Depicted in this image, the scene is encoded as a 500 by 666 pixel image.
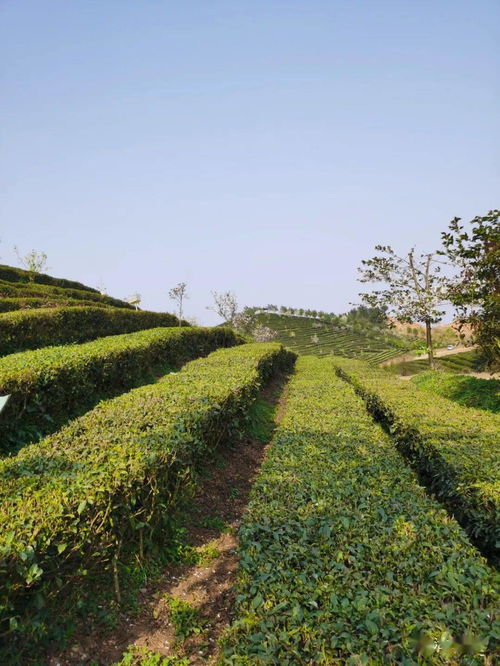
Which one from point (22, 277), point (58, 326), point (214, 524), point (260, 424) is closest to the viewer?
point (214, 524)

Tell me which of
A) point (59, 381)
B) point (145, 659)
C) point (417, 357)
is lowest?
point (145, 659)

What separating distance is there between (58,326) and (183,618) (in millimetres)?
13655

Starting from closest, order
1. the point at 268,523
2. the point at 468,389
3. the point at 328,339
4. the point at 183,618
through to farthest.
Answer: the point at 183,618 → the point at 268,523 → the point at 468,389 → the point at 328,339

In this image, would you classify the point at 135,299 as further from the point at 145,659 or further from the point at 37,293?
the point at 145,659

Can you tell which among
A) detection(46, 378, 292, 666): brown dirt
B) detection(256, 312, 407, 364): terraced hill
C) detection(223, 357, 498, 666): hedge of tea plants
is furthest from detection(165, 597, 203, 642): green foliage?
detection(256, 312, 407, 364): terraced hill

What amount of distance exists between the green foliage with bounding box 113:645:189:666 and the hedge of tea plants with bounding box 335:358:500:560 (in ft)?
12.3

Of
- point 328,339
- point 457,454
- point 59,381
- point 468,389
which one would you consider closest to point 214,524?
point 457,454

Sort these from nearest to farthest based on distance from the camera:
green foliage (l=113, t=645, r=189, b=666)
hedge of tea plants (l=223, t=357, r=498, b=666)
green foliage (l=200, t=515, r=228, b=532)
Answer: hedge of tea plants (l=223, t=357, r=498, b=666) → green foliage (l=113, t=645, r=189, b=666) → green foliage (l=200, t=515, r=228, b=532)

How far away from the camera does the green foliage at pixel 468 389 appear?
589 inches

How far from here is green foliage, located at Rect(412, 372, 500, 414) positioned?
14961mm

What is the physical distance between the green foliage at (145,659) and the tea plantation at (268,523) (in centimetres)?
2

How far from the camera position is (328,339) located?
251 ft

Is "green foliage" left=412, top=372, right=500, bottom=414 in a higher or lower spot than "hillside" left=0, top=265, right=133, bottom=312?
lower

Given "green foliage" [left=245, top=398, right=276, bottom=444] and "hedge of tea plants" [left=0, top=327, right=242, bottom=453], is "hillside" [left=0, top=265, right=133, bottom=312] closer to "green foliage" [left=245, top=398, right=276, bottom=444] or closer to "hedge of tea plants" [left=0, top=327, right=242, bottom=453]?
"hedge of tea plants" [left=0, top=327, right=242, bottom=453]
